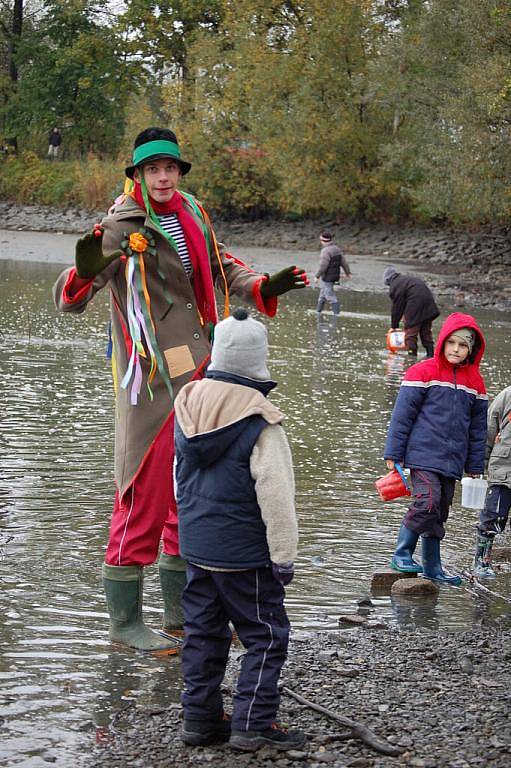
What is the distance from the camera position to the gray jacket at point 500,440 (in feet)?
24.1

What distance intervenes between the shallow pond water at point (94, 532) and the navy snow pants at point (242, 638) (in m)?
0.46

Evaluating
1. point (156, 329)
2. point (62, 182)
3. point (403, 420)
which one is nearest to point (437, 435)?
point (403, 420)

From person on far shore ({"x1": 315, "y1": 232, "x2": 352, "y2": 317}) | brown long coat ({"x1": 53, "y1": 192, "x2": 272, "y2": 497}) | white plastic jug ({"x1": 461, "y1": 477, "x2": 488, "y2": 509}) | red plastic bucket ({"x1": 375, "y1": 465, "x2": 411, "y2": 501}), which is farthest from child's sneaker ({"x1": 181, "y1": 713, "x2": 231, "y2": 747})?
person on far shore ({"x1": 315, "y1": 232, "x2": 352, "y2": 317})

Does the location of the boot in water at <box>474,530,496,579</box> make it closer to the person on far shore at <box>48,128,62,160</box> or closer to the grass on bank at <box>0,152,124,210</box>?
the grass on bank at <box>0,152,124,210</box>

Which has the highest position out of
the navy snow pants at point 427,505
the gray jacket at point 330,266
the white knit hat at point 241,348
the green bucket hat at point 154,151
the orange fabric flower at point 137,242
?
the green bucket hat at point 154,151

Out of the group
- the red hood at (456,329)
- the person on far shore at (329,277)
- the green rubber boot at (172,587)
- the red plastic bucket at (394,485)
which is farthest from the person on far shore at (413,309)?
the green rubber boot at (172,587)

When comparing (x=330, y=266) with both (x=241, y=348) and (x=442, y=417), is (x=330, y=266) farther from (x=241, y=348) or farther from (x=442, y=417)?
(x=241, y=348)

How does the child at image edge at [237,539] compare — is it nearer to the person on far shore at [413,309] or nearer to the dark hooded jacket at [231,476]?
the dark hooded jacket at [231,476]

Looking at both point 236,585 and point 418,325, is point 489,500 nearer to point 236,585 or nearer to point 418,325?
point 236,585

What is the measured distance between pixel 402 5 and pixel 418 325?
3078cm

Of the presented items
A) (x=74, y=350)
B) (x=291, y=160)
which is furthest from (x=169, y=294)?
(x=291, y=160)

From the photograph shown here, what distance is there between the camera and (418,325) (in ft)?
60.6

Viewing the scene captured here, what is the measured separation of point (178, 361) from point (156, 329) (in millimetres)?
183

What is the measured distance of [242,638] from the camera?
4.64m
